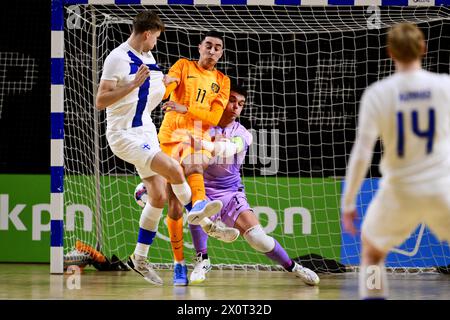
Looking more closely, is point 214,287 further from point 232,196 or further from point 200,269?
point 232,196

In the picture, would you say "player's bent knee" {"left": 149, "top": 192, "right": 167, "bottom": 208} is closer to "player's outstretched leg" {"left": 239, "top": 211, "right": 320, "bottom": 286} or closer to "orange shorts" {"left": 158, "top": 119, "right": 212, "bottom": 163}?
"orange shorts" {"left": 158, "top": 119, "right": 212, "bottom": 163}

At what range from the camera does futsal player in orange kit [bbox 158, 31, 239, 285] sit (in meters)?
7.32

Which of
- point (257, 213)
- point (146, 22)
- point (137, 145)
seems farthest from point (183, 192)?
point (257, 213)

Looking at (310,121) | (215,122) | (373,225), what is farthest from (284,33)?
(373,225)

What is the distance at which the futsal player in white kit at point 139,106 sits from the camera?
664 cm

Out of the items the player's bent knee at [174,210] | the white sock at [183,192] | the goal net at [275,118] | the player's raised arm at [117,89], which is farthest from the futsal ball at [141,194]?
the goal net at [275,118]

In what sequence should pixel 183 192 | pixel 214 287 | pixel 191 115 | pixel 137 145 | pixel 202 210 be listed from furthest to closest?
pixel 191 115 → pixel 214 287 → pixel 183 192 → pixel 137 145 → pixel 202 210

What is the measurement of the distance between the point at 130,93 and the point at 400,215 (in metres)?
2.99

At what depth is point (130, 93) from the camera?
22.3 ft

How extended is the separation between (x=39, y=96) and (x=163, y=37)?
187cm

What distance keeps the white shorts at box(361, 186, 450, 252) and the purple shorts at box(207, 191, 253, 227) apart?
301 cm

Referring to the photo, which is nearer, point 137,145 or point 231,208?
point 137,145

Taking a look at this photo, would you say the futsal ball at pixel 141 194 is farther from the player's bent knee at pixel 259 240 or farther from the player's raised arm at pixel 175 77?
the player's bent knee at pixel 259 240

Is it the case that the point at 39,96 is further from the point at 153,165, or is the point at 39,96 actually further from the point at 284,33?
the point at 153,165
